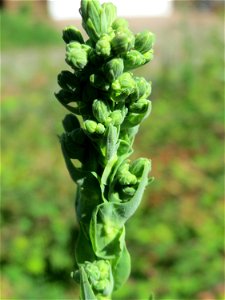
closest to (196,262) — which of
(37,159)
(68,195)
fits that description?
(68,195)

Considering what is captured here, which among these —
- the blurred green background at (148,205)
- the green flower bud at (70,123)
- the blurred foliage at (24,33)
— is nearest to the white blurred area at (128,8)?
the blurred foliage at (24,33)

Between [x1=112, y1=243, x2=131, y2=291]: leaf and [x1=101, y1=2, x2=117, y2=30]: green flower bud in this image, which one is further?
[x1=112, y1=243, x2=131, y2=291]: leaf

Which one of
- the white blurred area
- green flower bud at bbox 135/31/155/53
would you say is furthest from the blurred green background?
the white blurred area

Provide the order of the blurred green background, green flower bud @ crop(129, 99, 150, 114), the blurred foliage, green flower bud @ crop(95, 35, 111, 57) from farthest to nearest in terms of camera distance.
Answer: the blurred foliage
the blurred green background
green flower bud @ crop(129, 99, 150, 114)
green flower bud @ crop(95, 35, 111, 57)

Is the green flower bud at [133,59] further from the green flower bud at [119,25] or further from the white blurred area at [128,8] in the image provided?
the white blurred area at [128,8]

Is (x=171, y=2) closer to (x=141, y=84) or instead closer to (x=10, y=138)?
(x=10, y=138)

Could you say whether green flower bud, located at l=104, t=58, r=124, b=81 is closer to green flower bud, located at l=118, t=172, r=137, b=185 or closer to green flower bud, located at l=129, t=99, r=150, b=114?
green flower bud, located at l=129, t=99, r=150, b=114

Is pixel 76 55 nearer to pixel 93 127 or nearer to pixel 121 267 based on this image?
pixel 93 127

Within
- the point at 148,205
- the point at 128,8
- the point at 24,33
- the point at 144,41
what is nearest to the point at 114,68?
the point at 144,41
